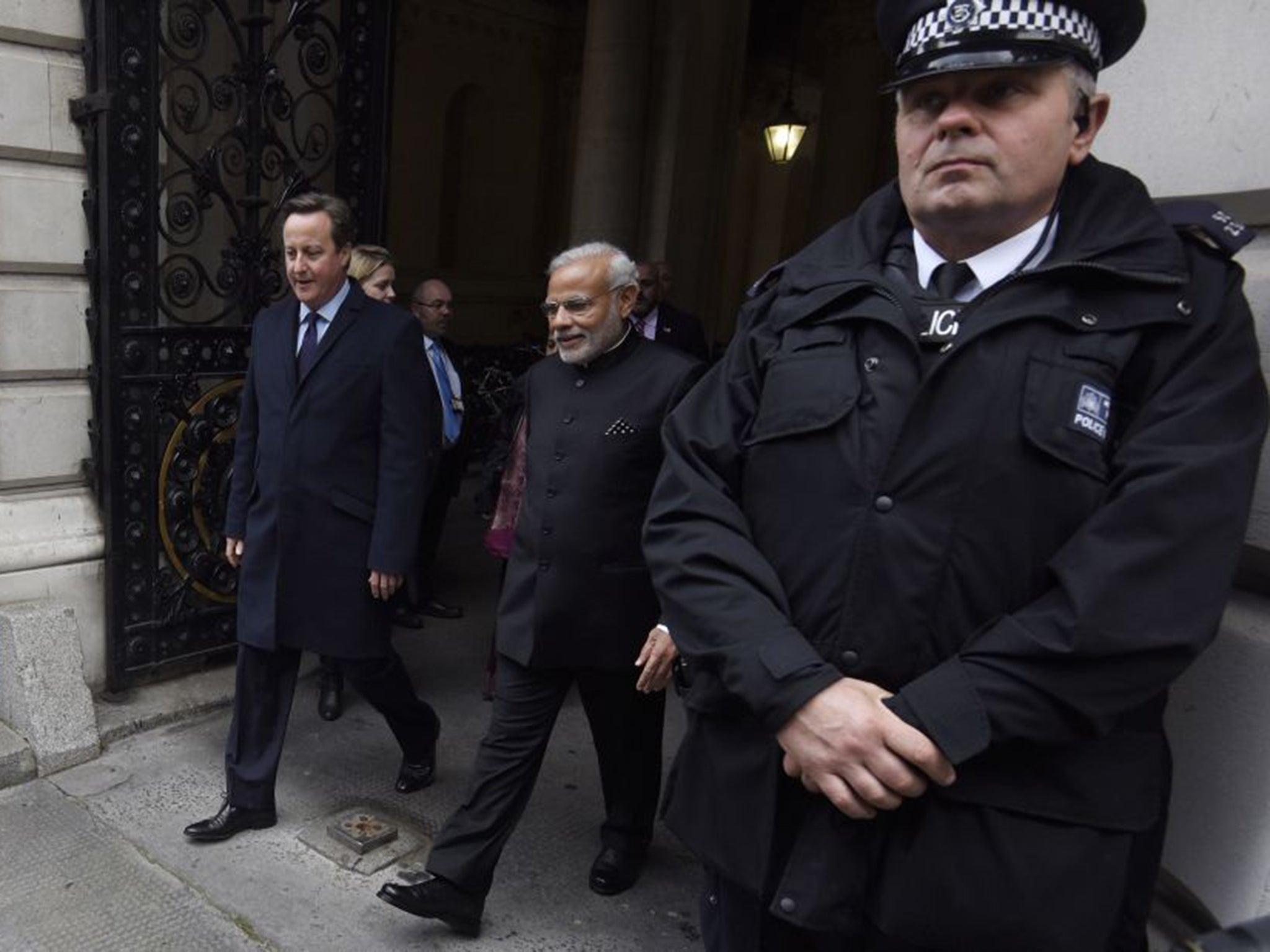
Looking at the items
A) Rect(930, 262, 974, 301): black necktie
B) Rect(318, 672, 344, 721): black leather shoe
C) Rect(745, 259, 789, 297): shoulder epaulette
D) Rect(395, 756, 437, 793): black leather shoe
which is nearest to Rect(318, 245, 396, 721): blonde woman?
Rect(318, 672, 344, 721): black leather shoe

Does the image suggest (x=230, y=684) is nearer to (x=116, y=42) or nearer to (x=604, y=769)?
(x=604, y=769)

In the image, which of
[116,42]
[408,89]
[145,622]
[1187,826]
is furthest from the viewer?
[408,89]

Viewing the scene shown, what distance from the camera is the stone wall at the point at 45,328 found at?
4016mm

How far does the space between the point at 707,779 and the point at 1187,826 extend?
1056 millimetres

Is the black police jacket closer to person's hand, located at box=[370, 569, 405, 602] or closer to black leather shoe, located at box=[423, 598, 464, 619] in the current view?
person's hand, located at box=[370, 569, 405, 602]

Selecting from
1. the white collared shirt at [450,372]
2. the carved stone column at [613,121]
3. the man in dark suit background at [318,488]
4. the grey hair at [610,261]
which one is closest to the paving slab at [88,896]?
the man in dark suit background at [318,488]

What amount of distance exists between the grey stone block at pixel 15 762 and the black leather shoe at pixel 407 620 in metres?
2.08

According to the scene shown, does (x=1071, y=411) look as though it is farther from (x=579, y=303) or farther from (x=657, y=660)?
(x=579, y=303)

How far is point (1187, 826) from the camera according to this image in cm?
221

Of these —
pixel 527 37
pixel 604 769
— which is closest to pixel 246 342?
pixel 604 769

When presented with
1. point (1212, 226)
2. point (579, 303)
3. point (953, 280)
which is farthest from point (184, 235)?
point (1212, 226)

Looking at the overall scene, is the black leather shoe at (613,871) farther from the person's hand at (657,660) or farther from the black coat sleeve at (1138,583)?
the black coat sleeve at (1138,583)

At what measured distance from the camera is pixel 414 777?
13.3 ft

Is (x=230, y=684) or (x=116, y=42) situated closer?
(x=116, y=42)
